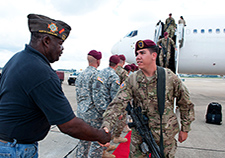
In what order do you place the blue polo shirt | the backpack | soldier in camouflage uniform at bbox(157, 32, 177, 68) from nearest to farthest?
the blue polo shirt < the backpack < soldier in camouflage uniform at bbox(157, 32, 177, 68)

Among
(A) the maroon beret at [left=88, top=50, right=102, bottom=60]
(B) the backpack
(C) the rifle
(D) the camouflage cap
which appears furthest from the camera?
(B) the backpack

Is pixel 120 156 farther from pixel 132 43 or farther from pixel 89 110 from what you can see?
pixel 132 43

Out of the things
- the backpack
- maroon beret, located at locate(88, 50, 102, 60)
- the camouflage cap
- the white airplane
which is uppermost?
the white airplane

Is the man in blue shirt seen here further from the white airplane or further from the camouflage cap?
the white airplane

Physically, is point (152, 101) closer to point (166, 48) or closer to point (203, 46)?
point (166, 48)

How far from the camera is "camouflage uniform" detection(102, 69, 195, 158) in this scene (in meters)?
1.86

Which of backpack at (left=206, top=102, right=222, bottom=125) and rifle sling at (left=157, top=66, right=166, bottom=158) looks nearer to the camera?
rifle sling at (left=157, top=66, right=166, bottom=158)

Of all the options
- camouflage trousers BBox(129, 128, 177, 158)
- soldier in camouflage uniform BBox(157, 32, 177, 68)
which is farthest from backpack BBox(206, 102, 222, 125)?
camouflage trousers BBox(129, 128, 177, 158)

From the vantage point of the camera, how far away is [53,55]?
1402mm

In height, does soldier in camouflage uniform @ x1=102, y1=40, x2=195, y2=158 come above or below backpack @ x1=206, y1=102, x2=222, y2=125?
above

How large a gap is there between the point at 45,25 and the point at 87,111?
5.91 ft

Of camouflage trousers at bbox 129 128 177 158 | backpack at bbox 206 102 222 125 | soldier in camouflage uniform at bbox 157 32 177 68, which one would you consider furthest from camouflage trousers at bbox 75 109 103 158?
backpack at bbox 206 102 222 125

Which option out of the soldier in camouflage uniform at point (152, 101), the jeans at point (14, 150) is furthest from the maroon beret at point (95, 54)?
the jeans at point (14, 150)

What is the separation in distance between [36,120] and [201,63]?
29.7ft
